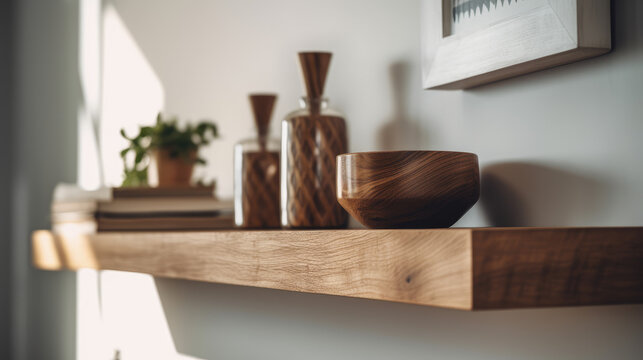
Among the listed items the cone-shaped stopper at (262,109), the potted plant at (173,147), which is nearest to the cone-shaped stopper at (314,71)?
the cone-shaped stopper at (262,109)

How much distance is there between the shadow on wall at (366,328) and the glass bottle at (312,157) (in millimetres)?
148

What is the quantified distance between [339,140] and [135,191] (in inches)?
18.8

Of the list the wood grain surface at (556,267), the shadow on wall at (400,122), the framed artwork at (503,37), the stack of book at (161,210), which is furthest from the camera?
the stack of book at (161,210)

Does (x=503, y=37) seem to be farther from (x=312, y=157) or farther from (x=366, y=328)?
(x=366, y=328)

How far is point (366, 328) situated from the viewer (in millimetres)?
939

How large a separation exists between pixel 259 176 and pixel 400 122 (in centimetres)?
27

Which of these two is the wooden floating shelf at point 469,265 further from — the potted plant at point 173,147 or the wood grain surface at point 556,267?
the potted plant at point 173,147

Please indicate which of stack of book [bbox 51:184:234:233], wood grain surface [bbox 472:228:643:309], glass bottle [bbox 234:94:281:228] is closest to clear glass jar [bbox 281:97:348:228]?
glass bottle [bbox 234:94:281:228]

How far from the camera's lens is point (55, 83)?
2055 millimetres

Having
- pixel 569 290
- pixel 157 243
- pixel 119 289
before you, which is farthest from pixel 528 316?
pixel 119 289

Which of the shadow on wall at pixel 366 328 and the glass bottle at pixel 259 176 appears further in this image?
the glass bottle at pixel 259 176

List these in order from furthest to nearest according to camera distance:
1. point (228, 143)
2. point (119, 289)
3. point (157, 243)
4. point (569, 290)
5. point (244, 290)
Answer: point (119, 289) → point (228, 143) → point (244, 290) → point (157, 243) → point (569, 290)

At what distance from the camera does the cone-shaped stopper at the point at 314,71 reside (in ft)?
3.08

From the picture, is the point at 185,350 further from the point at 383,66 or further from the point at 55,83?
the point at 55,83
